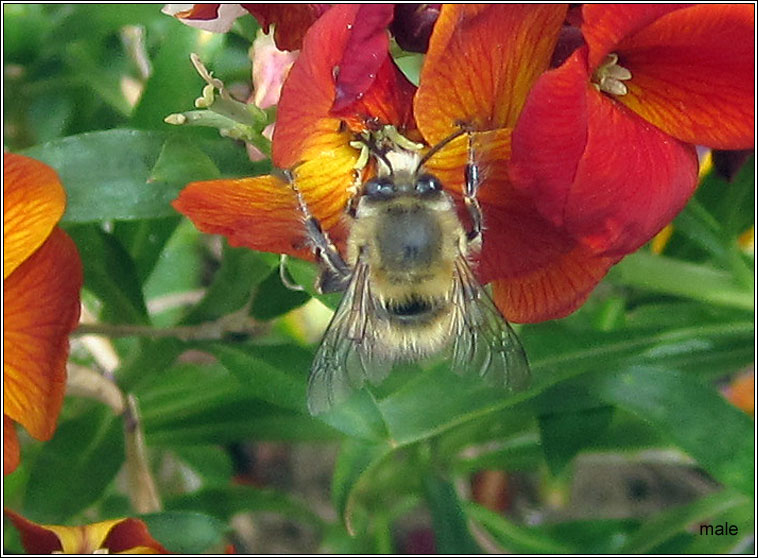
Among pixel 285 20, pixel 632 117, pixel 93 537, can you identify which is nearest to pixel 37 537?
pixel 93 537

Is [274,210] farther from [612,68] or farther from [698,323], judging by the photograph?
[698,323]

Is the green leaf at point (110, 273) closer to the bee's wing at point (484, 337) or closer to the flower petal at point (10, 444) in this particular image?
the flower petal at point (10, 444)

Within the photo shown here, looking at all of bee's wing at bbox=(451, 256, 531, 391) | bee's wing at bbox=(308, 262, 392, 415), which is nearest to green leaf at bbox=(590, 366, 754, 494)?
bee's wing at bbox=(451, 256, 531, 391)

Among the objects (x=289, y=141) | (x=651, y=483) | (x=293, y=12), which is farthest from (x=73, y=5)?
(x=651, y=483)

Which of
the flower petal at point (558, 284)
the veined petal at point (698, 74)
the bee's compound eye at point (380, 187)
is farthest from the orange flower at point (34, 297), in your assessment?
the veined petal at point (698, 74)

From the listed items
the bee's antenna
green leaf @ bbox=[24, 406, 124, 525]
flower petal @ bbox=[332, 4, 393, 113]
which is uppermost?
flower petal @ bbox=[332, 4, 393, 113]

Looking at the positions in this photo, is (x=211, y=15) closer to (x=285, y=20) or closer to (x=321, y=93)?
(x=285, y=20)

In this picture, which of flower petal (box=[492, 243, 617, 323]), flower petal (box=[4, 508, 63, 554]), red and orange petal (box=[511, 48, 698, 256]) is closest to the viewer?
red and orange petal (box=[511, 48, 698, 256])

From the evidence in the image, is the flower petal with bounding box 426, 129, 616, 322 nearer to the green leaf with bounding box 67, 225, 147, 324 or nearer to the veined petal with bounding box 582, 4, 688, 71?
the veined petal with bounding box 582, 4, 688, 71
